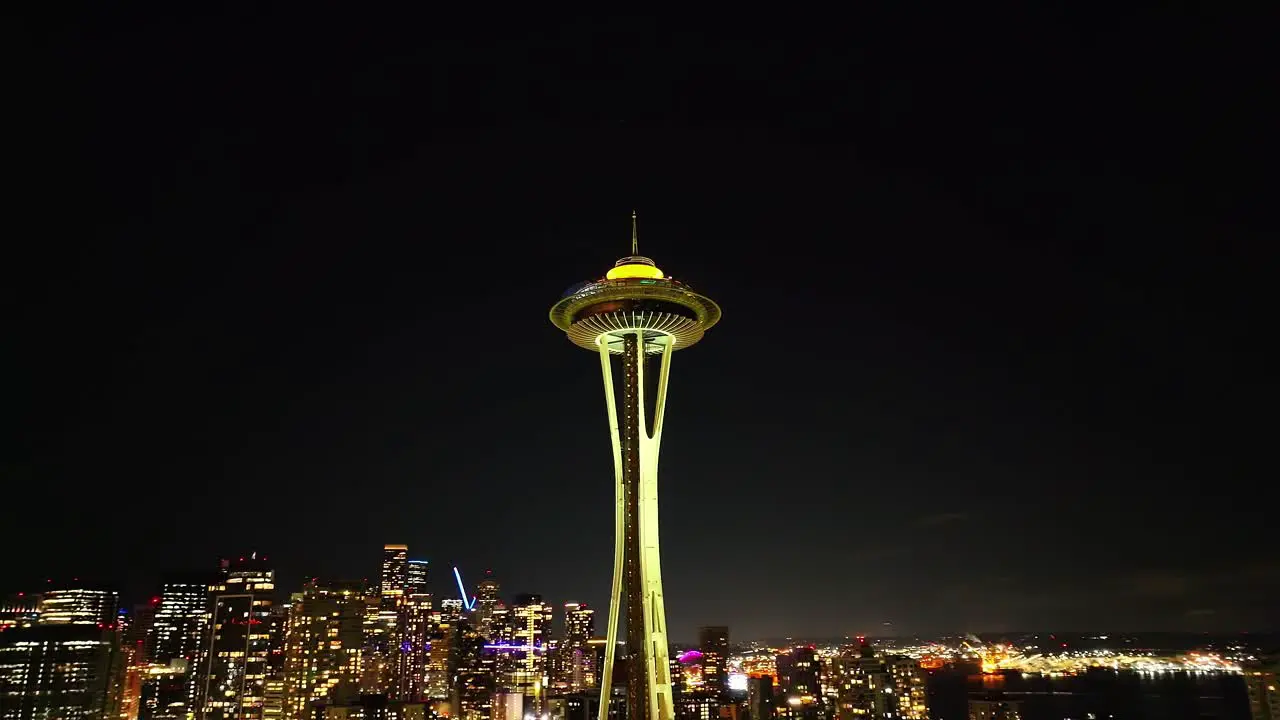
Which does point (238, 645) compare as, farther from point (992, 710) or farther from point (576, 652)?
point (992, 710)

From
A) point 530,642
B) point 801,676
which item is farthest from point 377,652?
point 801,676

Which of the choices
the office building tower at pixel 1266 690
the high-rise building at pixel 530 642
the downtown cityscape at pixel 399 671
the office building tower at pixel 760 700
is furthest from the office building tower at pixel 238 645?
the office building tower at pixel 1266 690

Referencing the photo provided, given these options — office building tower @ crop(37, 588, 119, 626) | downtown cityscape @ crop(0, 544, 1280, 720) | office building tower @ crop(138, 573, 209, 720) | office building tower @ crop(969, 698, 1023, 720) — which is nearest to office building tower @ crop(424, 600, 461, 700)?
downtown cityscape @ crop(0, 544, 1280, 720)

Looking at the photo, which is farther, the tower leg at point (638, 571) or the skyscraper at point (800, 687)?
the skyscraper at point (800, 687)

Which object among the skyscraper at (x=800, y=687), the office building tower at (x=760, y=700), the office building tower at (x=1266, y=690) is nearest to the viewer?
the office building tower at (x=1266, y=690)

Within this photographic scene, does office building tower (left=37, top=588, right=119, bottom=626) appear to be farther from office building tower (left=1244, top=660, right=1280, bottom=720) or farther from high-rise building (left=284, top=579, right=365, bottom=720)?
office building tower (left=1244, top=660, right=1280, bottom=720)

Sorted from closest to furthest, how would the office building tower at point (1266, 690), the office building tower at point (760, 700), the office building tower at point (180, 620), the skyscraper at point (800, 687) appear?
the office building tower at point (1266, 690) < the skyscraper at point (800, 687) < the office building tower at point (760, 700) < the office building tower at point (180, 620)

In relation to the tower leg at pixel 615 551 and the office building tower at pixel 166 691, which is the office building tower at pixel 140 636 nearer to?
the office building tower at pixel 166 691
